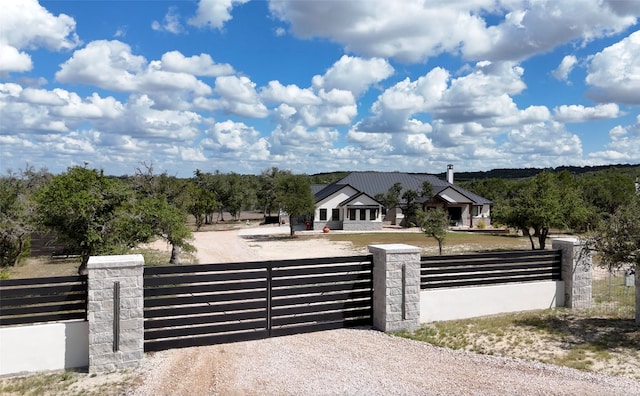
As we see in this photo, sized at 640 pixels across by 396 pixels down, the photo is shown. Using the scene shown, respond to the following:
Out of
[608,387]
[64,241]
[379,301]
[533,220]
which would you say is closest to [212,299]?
[379,301]

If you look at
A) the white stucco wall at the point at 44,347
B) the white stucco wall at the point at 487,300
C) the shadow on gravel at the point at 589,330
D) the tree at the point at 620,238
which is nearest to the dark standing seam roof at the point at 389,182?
the white stucco wall at the point at 487,300

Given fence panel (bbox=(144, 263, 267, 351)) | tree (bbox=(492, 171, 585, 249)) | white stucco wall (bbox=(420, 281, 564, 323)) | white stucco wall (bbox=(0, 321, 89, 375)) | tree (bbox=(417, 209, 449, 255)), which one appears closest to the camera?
white stucco wall (bbox=(0, 321, 89, 375))

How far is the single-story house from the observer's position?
149ft

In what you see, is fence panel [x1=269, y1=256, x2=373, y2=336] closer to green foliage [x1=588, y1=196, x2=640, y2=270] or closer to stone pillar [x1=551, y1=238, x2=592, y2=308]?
green foliage [x1=588, y1=196, x2=640, y2=270]

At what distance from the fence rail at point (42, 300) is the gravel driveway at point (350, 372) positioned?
4.89 feet

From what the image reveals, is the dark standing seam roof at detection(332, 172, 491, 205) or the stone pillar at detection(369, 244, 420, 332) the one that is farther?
the dark standing seam roof at detection(332, 172, 491, 205)

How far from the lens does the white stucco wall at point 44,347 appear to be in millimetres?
6832

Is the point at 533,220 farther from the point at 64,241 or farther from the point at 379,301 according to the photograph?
the point at 64,241

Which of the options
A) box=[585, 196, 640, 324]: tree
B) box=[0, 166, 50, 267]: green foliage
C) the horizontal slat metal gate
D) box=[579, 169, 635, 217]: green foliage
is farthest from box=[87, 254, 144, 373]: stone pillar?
box=[579, 169, 635, 217]: green foliage

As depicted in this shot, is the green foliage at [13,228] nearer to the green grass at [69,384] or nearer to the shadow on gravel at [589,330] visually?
the green grass at [69,384]

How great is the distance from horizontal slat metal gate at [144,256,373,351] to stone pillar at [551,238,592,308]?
212 inches

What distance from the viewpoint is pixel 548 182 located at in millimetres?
27531

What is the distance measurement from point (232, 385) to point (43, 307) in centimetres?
328

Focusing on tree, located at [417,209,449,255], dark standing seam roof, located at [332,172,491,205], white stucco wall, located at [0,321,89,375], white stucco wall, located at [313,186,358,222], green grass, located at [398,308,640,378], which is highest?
dark standing seam roof, located at [332,172,491,205]
